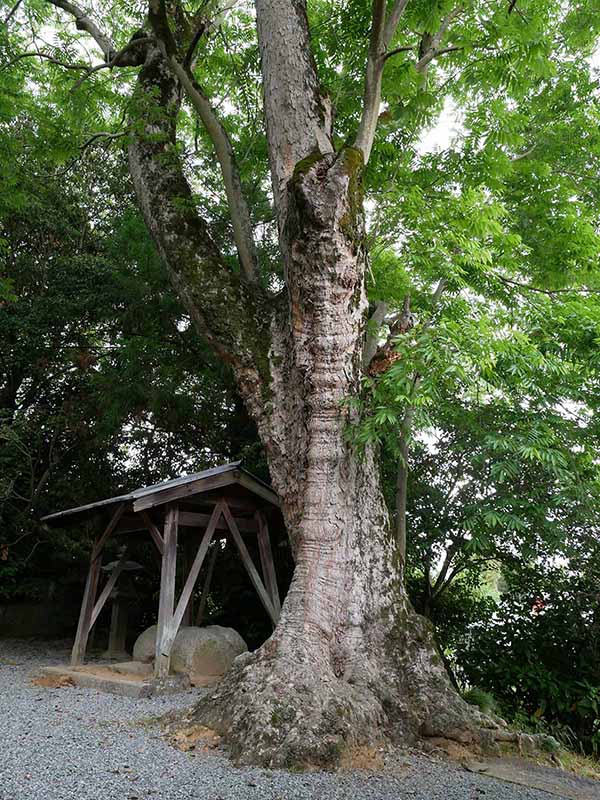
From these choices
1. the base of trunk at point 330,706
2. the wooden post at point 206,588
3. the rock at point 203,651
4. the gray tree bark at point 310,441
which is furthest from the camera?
the wooden post at point 206,588

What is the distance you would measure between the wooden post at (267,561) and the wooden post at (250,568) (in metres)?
0.14

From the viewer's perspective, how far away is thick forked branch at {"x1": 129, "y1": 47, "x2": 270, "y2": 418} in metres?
5.50

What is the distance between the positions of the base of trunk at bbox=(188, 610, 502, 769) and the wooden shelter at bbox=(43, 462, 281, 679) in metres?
2.26

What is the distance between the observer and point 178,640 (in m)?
6.53

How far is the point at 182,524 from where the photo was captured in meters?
6.94

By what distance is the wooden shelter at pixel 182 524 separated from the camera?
631cm

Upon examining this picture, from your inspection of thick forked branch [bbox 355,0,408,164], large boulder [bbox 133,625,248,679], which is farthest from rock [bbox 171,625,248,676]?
thick forked branch [bbox 355,0,408,164]

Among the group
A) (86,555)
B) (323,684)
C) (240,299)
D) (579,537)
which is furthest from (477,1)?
A: (86,555)

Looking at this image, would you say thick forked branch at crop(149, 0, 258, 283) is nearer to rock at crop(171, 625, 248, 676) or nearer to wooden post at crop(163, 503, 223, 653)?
wooden post at crop(163, 503, 223, 653)

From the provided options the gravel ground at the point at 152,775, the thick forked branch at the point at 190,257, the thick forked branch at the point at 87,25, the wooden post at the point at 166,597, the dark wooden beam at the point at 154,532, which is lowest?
Answer: the gravel ground at the point at 152,775

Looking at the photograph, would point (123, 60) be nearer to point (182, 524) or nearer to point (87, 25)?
point (87, 25)

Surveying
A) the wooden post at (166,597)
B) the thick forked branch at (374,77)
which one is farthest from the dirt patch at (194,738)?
the thick forked branch at (374,77)

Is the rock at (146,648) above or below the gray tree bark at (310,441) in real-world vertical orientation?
below

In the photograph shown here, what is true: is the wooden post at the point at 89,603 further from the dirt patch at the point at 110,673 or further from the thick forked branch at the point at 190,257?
the thick forked branch at the point at 190,257
